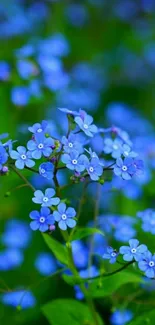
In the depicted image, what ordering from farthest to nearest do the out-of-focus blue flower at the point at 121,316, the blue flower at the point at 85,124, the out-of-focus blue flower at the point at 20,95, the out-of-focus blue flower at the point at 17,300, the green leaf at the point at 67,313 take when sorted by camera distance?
1. the out-of-focus blue flower at the point at 20,95
2. the out-of-focus blue flower at the point at 17,300
3. the out-of-focus blue flower at the point at 121,316
4. the green leaf at the point at 67,313
5. the blue flower at the point at 85,124

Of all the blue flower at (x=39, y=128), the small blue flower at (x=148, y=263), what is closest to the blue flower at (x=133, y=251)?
the small blue flower at (x=148, y=263)

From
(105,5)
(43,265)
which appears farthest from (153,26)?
(43,265)

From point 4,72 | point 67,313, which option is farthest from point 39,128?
point 4,72

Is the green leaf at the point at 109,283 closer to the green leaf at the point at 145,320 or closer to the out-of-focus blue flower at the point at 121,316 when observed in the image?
the green leaf at the point at 145,320

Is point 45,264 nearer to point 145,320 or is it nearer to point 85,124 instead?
point 145,320

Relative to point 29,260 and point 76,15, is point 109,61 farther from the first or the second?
point 29,260
